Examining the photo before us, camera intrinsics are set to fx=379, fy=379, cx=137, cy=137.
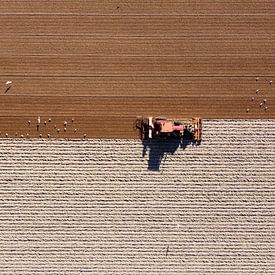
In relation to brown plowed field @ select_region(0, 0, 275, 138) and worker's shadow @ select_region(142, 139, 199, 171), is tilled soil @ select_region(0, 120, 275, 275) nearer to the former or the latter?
worker's shadow @ select_region(142, 139, 199, 171)

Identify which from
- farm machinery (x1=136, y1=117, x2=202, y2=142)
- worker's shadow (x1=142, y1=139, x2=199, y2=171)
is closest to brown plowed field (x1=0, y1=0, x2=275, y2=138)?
farm machinery (x1=136, y1=117, x2=202, y2=142)

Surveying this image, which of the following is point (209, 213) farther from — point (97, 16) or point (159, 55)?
point (97, 16)

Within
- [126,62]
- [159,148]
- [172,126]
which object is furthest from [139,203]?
[126,62]

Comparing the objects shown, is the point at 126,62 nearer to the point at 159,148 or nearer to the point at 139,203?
the point at 159,148

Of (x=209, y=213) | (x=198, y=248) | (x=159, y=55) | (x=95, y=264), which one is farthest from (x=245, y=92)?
(x=95, y=264)

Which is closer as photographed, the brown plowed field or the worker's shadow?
the brown plowed field

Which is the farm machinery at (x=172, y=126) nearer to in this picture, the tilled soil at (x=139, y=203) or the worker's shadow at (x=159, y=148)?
the worker's shadow at (x=159, y=148)
